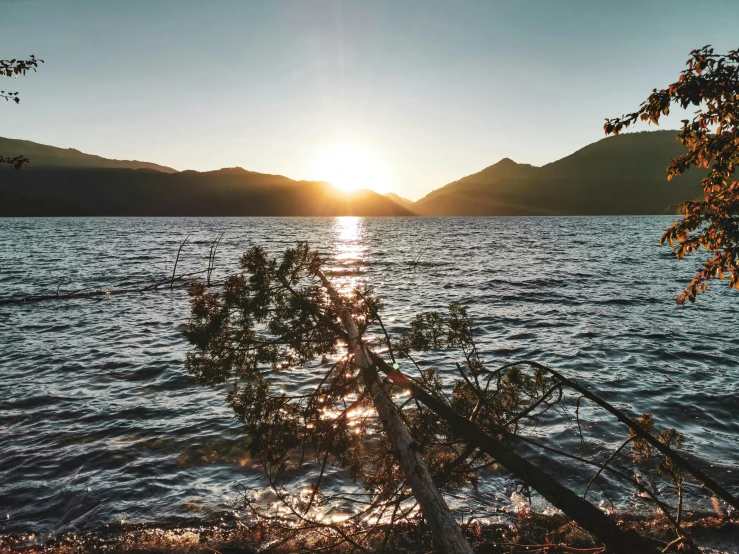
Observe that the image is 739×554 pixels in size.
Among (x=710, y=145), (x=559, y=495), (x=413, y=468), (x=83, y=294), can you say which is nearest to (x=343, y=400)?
(x=413, y=468)

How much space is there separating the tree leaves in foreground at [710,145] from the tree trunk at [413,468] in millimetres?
5325

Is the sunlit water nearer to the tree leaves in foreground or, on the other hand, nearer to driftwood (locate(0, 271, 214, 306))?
driftwood (locate(0, 271, 214, 306))

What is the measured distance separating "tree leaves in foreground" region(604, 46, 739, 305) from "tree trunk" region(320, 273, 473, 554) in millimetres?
5325

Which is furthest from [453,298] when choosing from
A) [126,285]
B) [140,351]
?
[126,285]

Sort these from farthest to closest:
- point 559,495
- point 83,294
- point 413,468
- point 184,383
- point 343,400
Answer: point 83,294 → point 184,383 → point 343,400 → point 413,468 → point 559,495

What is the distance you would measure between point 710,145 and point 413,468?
774 centimetres

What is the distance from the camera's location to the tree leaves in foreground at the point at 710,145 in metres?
6.43

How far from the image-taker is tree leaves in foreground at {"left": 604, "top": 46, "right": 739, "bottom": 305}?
6434 millimetres

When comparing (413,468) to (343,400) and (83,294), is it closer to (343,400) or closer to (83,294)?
(343,400)

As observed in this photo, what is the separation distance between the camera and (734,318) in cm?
2150

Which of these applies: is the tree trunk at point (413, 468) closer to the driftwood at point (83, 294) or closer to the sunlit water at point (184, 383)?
the sunlit water at point (184, 383)

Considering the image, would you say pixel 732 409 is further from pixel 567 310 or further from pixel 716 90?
pixel 567 310

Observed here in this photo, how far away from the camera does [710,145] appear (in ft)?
24.1

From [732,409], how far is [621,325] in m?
9.57
